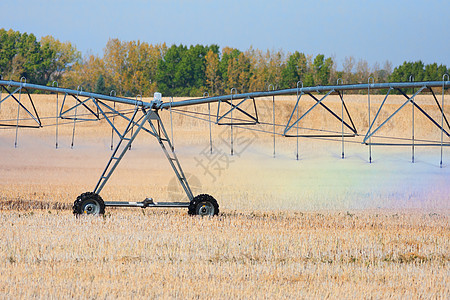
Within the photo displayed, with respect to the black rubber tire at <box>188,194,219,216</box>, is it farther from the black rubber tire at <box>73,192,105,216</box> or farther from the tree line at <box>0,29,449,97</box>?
the tree line at <box>0,29,449,97</box>

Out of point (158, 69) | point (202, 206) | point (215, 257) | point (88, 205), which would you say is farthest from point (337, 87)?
point (158, 69)

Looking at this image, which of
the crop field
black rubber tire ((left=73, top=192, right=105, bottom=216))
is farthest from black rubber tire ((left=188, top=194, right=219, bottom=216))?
black rubber tire ((left=73, top=192, right=105, bottom=216))

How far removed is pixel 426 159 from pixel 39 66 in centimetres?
5829

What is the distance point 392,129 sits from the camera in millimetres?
66188

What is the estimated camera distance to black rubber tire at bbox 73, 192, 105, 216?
60.4 ft

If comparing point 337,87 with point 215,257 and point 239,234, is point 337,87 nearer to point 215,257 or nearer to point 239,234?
point 239,234

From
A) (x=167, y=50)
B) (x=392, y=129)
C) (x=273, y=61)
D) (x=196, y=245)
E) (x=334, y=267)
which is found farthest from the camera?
(x=273, y=61)

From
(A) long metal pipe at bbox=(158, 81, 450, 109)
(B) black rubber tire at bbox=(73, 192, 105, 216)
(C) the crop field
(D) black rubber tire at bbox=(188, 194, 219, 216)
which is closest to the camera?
(C) the crop field

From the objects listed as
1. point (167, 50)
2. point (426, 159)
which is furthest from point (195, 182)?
point (167, 50)

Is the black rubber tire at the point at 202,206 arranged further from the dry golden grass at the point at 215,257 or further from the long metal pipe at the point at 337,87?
the long metal pipe at the point at 337,87

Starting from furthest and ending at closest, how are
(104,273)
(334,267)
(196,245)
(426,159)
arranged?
1. (426,159)
2. (196,245)
3. (334,267)
4. (104,273)

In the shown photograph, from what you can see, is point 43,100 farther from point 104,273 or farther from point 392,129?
point 104,273

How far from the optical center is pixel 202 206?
19.2m

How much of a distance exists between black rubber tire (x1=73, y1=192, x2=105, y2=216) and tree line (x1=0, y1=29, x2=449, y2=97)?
62921 mm
